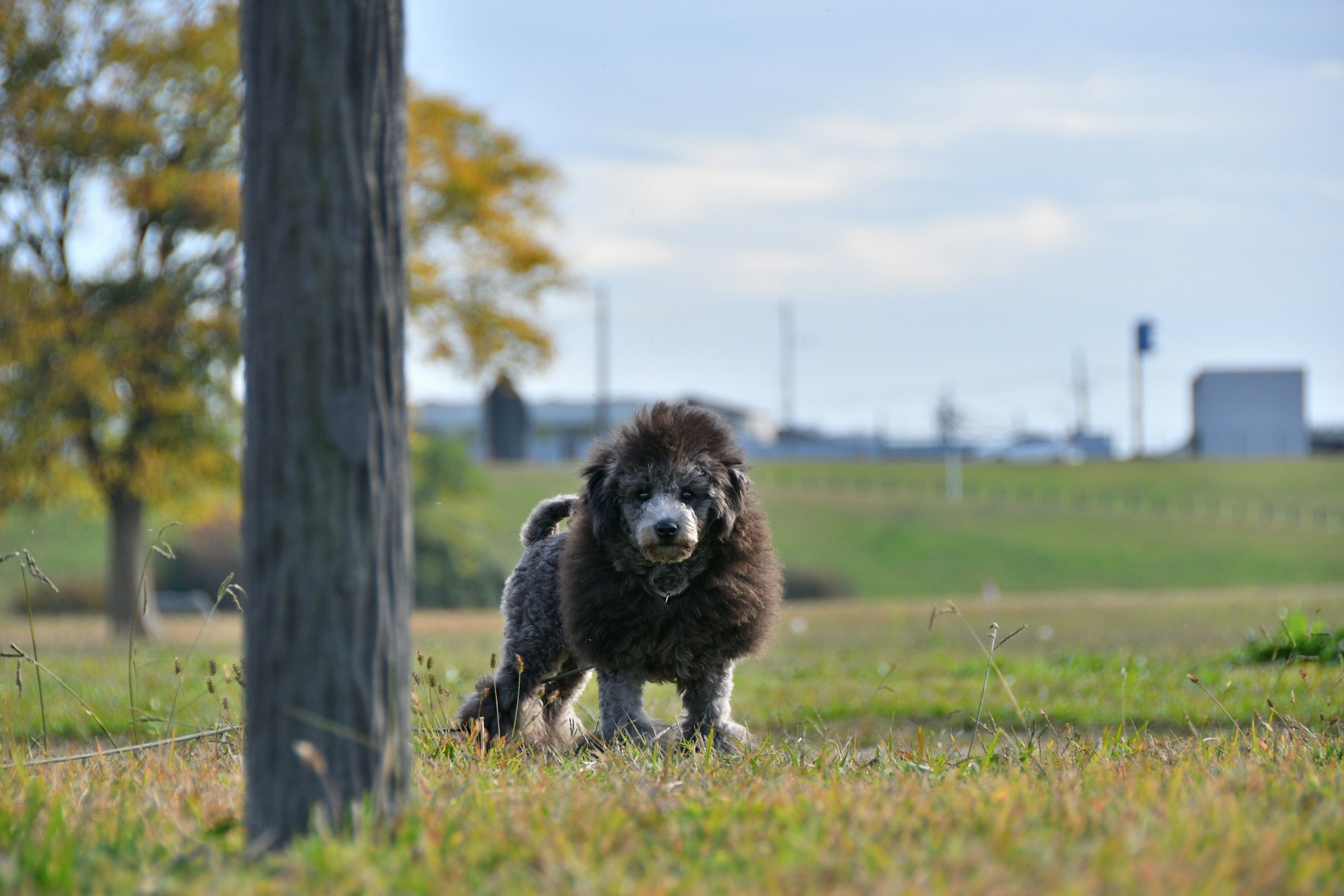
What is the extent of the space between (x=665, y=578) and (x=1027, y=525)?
39.1 m

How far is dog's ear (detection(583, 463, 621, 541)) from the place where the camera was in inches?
193

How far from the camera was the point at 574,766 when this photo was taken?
13.5ft

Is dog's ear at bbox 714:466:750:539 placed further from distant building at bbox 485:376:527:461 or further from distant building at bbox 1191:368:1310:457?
distant building at bbox 1191:368:1310:457

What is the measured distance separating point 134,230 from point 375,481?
1546cm

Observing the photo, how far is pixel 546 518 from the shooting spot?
5.84m

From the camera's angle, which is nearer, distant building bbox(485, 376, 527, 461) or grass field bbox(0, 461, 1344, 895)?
grass field bbox(0, 461, 1344, 895)

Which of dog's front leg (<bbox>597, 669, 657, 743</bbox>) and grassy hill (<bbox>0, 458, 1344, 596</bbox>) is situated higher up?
dog's front leg (<bbox>597, 669, 657, 743</bbox>)

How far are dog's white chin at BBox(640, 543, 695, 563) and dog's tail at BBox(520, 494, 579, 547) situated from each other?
117 cm

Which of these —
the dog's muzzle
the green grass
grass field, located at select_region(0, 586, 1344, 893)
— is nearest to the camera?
grass field, located at select_region(0, 586, 1344, 893)

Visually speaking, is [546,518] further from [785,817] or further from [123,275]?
[123,275]

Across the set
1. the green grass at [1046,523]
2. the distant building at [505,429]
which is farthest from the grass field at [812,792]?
the distant building at [505,429]

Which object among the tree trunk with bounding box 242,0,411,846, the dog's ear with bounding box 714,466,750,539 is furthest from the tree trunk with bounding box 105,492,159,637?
the tree trunk with bounding box 242,0,411,846

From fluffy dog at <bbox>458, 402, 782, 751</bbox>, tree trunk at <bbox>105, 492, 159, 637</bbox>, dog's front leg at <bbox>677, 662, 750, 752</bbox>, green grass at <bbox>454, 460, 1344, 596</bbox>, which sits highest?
fluffy dog at <bbox>458, 402, 782, 751</bbox>

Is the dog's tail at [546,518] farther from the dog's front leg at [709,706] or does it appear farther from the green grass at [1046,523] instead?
the green grass at [1046,523]
